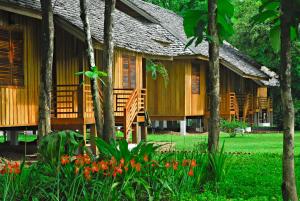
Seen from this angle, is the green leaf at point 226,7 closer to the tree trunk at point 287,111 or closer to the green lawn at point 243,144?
the tree trunk at point 287,111

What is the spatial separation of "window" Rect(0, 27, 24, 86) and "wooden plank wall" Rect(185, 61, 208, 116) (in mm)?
13834

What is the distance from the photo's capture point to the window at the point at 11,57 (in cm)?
1630

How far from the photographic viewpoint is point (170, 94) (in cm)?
2970

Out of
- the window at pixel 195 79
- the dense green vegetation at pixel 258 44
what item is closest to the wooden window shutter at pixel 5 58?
the window at pixel 195 79

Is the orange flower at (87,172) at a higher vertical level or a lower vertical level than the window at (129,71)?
lower

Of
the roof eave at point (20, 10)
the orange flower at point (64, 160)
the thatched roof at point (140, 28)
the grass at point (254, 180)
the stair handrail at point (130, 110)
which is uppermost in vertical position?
the thatched roof at point (140, 28)

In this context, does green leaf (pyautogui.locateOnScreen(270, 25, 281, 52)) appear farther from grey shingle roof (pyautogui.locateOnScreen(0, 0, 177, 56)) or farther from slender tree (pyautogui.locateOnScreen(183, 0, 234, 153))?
grey shingle roof (pyautogui.locateOnScreen(0, 0, 177, 56))

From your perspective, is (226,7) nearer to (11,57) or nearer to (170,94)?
(11,57)

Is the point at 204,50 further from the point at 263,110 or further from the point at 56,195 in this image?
the point at 56,195

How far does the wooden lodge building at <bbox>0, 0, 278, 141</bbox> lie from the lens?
16.7 metres

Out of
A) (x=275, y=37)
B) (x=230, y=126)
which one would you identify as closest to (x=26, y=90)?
(x=275, y=37)

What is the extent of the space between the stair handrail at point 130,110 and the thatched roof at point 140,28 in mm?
1706

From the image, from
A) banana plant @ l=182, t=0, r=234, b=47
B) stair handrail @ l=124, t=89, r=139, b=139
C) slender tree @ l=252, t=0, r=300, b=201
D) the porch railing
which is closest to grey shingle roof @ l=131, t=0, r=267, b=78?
stair handrail @ l=124, t=89, r=139, b=139

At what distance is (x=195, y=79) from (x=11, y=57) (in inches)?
625
